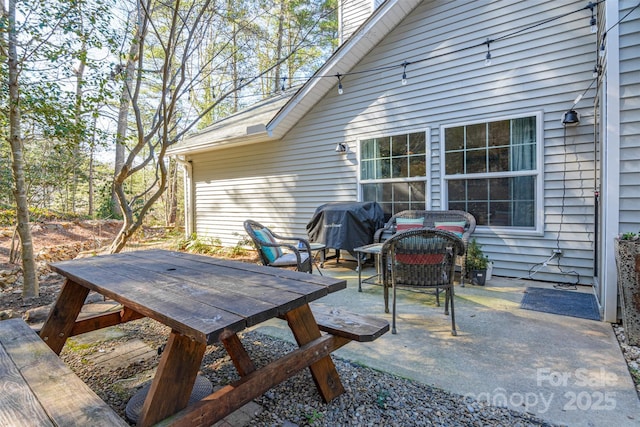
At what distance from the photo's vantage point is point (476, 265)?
14.1ft

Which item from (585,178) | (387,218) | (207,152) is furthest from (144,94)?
(585,178)

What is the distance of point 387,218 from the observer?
559cm

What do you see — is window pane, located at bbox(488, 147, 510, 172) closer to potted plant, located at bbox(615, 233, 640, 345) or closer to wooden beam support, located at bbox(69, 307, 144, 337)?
potted plant, located at bbox(615, 233, 640, 345)

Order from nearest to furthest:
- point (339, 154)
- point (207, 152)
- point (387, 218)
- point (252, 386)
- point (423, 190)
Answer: point (252, 386) → point (423, 190) → point (387, 218) → point (339, 154) → point (207, 152)

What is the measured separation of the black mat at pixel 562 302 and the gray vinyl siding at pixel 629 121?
88 cm

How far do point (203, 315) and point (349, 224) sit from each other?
3.91 metres

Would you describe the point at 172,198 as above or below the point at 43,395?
above

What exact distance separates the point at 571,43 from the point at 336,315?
445cm

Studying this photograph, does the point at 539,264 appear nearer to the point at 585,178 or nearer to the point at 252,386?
the point at 585,178

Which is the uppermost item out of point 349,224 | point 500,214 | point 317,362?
point 500,214

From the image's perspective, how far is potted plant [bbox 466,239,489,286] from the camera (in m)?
4.26

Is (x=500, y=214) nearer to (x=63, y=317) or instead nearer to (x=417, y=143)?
(x=417, y=143)

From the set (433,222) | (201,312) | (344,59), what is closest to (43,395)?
(201,312)

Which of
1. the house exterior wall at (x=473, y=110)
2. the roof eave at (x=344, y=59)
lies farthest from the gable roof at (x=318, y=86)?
the house exterior wall at (x=473, y=110)
